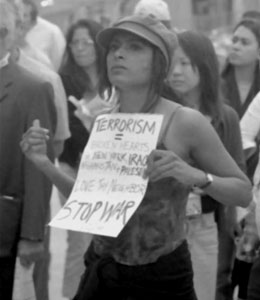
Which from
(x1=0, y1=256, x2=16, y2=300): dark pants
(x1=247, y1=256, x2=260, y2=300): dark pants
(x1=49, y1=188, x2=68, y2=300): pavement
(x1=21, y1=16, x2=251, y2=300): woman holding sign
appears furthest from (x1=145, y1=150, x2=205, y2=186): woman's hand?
(x1=49, y1=188, x2=68, y2=300): pavement

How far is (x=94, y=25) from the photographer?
6.82 metres

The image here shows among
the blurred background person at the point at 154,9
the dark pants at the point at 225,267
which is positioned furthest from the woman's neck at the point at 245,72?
the dark pants at the point at 225,267

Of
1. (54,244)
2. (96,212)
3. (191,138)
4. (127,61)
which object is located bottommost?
(54,244)

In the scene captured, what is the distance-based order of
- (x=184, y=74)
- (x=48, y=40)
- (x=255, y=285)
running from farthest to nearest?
(x=48, y=40)
(x=184, y=74)
(x=255, y=285)

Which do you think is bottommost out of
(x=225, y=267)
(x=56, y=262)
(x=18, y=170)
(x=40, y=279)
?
(x=56, y=262)

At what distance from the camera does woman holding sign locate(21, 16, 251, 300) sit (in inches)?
136

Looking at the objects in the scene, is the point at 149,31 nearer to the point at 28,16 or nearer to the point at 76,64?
the point at 76,64

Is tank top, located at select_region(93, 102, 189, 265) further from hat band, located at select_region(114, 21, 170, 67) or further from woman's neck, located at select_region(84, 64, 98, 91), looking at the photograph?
woman's neck, located at select_region(84, 64, 98, 91)

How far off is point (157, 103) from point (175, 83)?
1218 mm

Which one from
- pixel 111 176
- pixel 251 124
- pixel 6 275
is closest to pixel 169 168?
pixel 111 176

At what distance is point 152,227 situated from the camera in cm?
345

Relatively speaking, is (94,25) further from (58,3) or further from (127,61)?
(58,3)

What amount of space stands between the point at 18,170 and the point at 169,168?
1.16 meters

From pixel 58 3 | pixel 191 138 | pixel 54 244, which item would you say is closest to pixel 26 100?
pixel 191 138
